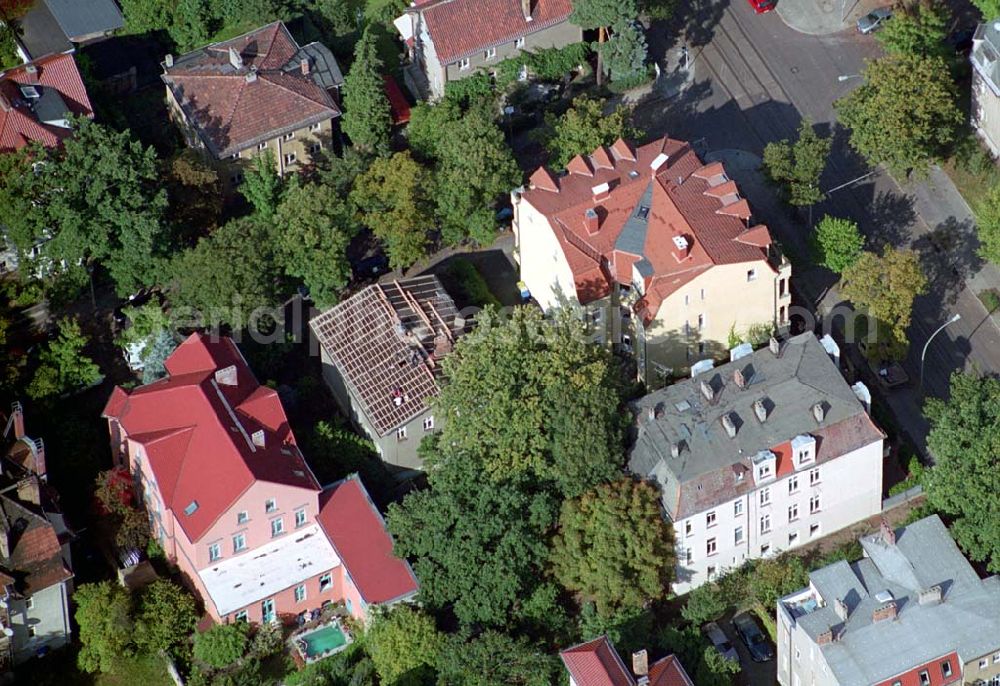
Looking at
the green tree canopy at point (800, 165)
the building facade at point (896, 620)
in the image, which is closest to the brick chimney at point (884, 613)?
the building facade at point (896, 620)

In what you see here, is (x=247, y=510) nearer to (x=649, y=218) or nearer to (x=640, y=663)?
(x=640, y=663)

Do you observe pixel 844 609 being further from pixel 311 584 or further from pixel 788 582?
pixel 311 584

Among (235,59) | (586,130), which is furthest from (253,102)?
(586,130)

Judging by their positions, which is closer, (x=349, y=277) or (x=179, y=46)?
(x=349, y=277)

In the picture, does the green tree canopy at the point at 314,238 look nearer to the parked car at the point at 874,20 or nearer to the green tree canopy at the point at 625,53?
the green tree canopy at the point at 625,53

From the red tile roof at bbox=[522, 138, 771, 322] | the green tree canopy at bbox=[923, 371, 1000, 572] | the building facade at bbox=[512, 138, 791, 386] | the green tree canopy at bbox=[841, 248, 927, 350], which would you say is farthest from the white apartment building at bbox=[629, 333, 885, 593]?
the red tile roof at bbox=[522, 138, 771, 322]

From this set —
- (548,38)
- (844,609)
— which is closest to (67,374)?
(548,38)

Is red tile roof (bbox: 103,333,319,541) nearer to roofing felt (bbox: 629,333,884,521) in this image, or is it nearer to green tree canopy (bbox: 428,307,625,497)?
green tree canopy (bbox: 428,307,625,497)
